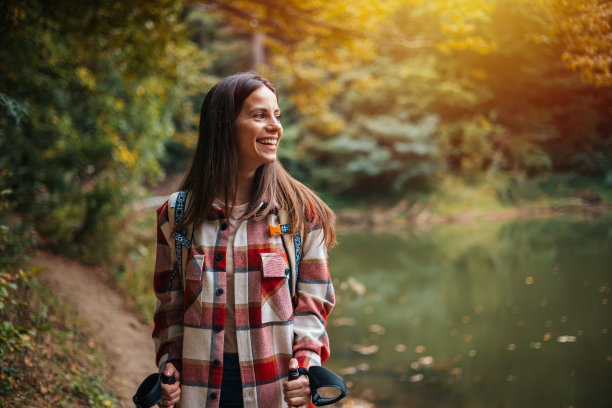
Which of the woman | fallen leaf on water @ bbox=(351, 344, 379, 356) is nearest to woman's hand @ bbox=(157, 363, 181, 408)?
the woman

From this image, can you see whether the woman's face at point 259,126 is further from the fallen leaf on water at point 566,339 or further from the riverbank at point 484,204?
the fallen leaf on water at point 566,339

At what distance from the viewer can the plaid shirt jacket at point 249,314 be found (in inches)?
58.3

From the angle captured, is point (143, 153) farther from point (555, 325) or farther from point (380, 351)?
point (555, 325)

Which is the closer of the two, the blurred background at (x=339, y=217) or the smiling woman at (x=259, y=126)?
the smiling woman at (x=259, y=126)

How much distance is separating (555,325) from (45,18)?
5.73m

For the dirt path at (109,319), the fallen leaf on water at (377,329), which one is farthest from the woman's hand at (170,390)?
the fallen leaf on water at (377,329)

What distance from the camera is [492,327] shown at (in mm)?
5656

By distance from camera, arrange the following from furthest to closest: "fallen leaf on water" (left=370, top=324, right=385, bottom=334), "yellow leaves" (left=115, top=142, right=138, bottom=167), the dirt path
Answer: "yellow leaves" (left=115, top=142, right=138, bottom=167) → "fallen leaf on water" (left=370, top=324, right=385, bottom=334) → the dirt path

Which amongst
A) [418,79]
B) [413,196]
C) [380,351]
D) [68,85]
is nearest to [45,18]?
[68,85]

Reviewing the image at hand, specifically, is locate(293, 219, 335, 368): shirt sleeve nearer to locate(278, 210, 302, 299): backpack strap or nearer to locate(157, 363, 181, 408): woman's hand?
locate(278, 210, 302, 299): backpack strap

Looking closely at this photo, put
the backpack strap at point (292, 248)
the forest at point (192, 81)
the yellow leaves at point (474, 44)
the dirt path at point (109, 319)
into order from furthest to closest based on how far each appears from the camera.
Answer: the yellow leaves at point (474, 44), the dirt path at point (109, 319), the forest at point (192, 81), the backpack strap at point (292, 248)

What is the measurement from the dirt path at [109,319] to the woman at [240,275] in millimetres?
2131

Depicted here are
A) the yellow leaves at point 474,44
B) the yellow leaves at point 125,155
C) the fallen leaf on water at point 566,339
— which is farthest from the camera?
the yellow leaves at point 125,155

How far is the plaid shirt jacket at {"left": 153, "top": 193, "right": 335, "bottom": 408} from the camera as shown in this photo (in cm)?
148
